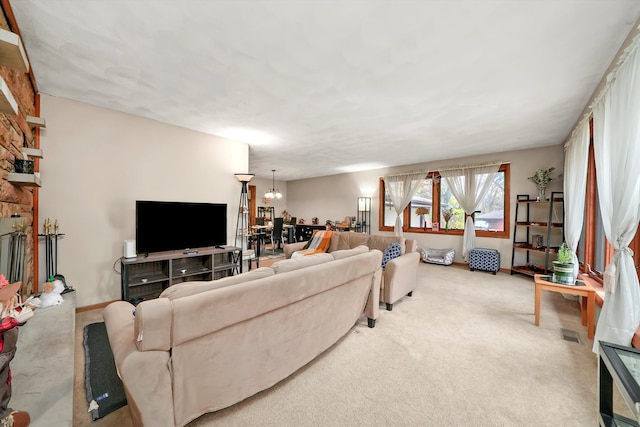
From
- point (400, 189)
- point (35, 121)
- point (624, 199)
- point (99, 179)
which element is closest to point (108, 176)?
point (99, 179)

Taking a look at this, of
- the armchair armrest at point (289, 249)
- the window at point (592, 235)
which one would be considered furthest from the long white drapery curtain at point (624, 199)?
the armchair armrest at point (289, 249)

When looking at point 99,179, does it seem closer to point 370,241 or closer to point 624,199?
point 370,241

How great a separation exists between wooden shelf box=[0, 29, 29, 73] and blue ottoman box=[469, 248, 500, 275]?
20.7ft

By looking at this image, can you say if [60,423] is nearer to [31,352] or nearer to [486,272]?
[31,352]

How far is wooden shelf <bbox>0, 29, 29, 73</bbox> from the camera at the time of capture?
106 centimetres

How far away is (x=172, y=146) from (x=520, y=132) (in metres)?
5.39

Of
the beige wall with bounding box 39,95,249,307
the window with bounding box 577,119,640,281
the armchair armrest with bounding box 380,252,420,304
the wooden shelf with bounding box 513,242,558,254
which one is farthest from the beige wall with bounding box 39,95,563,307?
the armchair armrest with bounding box 380,252,420,304

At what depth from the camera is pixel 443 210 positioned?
5996 millimetres

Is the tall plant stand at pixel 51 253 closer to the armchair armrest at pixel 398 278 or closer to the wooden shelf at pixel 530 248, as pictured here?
the armchair armrest at pixel 398 278

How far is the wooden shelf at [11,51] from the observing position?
41.9 inches

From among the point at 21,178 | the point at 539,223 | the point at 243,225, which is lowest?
the point at 243,225

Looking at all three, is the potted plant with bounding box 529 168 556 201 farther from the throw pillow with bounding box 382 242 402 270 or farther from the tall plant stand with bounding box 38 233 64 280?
the tall plant stand with bounding box 38 233 64 280

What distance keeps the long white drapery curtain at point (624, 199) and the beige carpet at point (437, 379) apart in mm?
509

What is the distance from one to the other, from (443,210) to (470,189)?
0.80 metres
